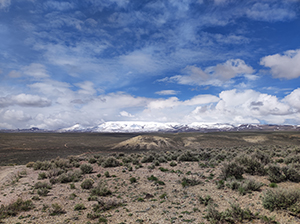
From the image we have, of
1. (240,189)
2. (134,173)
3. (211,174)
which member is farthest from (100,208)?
(211,174)

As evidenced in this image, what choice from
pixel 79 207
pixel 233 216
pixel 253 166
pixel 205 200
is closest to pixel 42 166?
pixel 79 207

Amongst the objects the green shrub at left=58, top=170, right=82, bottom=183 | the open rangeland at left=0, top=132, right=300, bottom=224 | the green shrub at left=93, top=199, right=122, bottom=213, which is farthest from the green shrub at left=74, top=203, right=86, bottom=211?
the green shrub at left=58, top=170, right=82, bottom=183

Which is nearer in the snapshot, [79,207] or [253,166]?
[79,207]

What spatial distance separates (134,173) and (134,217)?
8.73 metres

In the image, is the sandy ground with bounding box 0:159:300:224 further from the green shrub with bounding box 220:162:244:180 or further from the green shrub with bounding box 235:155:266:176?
the green shrub with bounding box 220:162:244:180

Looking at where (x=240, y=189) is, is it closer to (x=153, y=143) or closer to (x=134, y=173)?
(x=134, y=173)

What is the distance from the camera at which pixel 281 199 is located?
7434mm

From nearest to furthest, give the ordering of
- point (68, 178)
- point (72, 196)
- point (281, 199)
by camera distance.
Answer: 1. point (281, 199)
2. point (72, 196)
3. point (68, 178)

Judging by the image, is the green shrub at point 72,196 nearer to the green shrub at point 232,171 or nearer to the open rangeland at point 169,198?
the open rangeland at point 169,198

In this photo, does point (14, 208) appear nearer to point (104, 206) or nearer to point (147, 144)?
point (104, 206)

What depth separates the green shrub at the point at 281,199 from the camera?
7.22 metres

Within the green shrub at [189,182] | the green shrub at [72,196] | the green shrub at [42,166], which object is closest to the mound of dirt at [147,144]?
the green shrub at [42,166]

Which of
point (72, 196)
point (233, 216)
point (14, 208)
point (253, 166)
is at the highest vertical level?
point (253, 166)

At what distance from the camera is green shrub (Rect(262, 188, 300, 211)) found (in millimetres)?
7223
